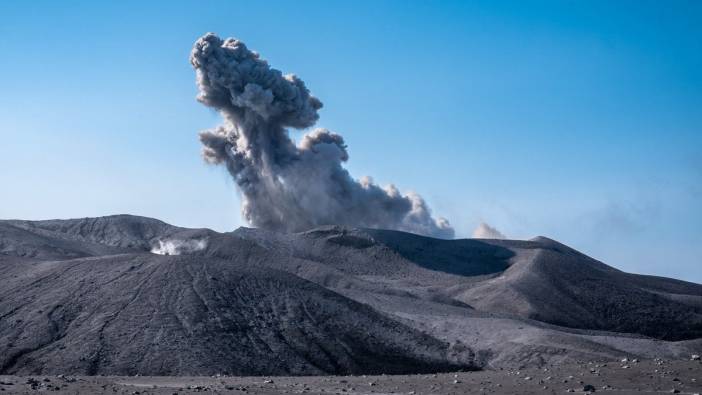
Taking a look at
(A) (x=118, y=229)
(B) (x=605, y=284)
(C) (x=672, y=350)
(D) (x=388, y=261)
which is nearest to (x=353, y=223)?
(D) (x=388, y=261)

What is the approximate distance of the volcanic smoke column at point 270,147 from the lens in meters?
98.9

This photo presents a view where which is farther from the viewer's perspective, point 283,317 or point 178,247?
point 178,247

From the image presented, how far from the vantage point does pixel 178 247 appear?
87.9m

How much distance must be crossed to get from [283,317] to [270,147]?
59.7m

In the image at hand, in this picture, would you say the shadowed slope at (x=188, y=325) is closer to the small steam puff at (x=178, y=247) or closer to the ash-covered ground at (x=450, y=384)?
the ash-covered ground at (x=450, y=384)

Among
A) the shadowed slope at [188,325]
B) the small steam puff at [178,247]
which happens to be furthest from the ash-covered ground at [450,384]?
the small steam puff at [178,247]

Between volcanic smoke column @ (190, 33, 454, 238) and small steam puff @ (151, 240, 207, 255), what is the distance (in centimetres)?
1639

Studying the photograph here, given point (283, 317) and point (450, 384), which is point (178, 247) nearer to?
point (283, 317)

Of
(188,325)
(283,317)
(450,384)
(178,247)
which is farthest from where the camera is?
(178,247)

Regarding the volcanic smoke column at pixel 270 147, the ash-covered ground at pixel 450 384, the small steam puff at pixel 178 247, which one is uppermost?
the volcanic smoke column at pixel 270 147

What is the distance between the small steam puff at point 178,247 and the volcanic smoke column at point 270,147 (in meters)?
16.4

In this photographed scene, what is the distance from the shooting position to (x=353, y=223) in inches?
4336

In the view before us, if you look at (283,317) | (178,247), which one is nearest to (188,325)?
(283,317)

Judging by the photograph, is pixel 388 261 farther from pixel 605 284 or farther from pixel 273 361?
pixel 273 361
